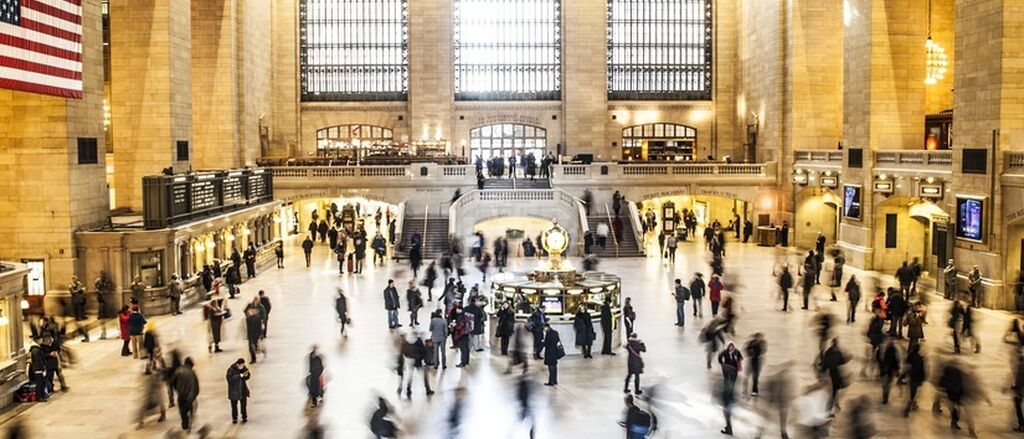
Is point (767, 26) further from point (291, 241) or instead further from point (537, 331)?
point (537, 331)

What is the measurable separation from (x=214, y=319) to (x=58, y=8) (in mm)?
7703

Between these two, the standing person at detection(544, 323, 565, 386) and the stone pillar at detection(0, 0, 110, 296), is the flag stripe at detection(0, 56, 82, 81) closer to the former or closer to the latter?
the stone pillar at detection(0, 0, 110, 296)

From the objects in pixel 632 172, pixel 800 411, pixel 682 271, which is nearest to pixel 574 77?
pixel 632 172

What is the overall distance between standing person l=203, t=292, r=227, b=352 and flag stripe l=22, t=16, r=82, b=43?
6599mm

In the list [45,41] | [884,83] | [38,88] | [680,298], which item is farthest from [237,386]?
A: [884,83]

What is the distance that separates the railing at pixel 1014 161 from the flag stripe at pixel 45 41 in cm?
2256

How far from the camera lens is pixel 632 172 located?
42000mm

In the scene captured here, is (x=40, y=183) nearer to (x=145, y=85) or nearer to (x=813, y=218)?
(x=145, y=85)

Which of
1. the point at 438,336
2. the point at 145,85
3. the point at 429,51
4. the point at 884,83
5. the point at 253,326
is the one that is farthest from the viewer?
the point at 429,51

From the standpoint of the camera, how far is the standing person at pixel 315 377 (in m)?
15.1

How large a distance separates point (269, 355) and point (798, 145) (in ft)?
90.4

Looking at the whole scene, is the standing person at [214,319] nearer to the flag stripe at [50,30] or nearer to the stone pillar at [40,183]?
the stone pillar at [40,183]

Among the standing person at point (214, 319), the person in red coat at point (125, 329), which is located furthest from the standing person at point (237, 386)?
the person in red coat at point (125, 329)

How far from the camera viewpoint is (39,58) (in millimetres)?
20391
